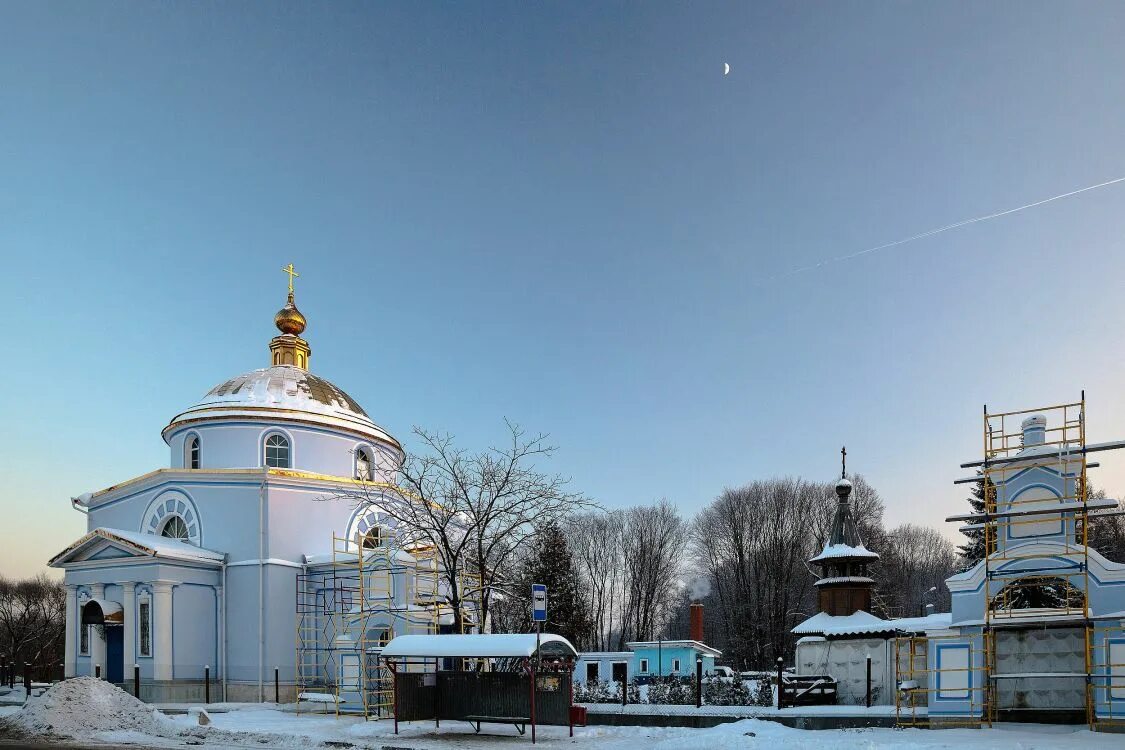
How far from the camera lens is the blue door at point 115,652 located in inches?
1281

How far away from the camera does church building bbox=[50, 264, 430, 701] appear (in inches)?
1260

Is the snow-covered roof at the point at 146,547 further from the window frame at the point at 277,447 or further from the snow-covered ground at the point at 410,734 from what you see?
the snow-covered ground at the point at 410,734

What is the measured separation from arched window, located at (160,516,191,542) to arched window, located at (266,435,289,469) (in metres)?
3.74

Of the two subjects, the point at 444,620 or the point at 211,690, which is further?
the point at 211,690

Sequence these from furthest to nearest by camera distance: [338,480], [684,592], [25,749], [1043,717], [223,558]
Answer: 1. [684,592]
2. [338,480]
3. [223,558]
4. [1043,717]
5. [25,749]

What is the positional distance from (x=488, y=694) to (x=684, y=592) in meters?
57.3

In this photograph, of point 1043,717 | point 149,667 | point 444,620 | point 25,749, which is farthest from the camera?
point 149,667

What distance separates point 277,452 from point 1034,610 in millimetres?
27273

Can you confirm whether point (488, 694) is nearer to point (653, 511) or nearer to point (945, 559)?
point (653, 511)

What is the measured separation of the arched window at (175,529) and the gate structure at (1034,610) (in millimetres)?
26207

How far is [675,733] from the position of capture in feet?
62.0

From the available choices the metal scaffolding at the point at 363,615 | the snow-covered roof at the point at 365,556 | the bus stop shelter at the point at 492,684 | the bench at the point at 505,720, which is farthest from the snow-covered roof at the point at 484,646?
the snow-covered roof at the point at 365,556

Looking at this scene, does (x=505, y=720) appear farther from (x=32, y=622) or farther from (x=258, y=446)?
(x=32, y=622)

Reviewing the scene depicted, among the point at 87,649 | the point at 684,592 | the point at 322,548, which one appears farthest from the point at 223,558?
the point at 684,592
